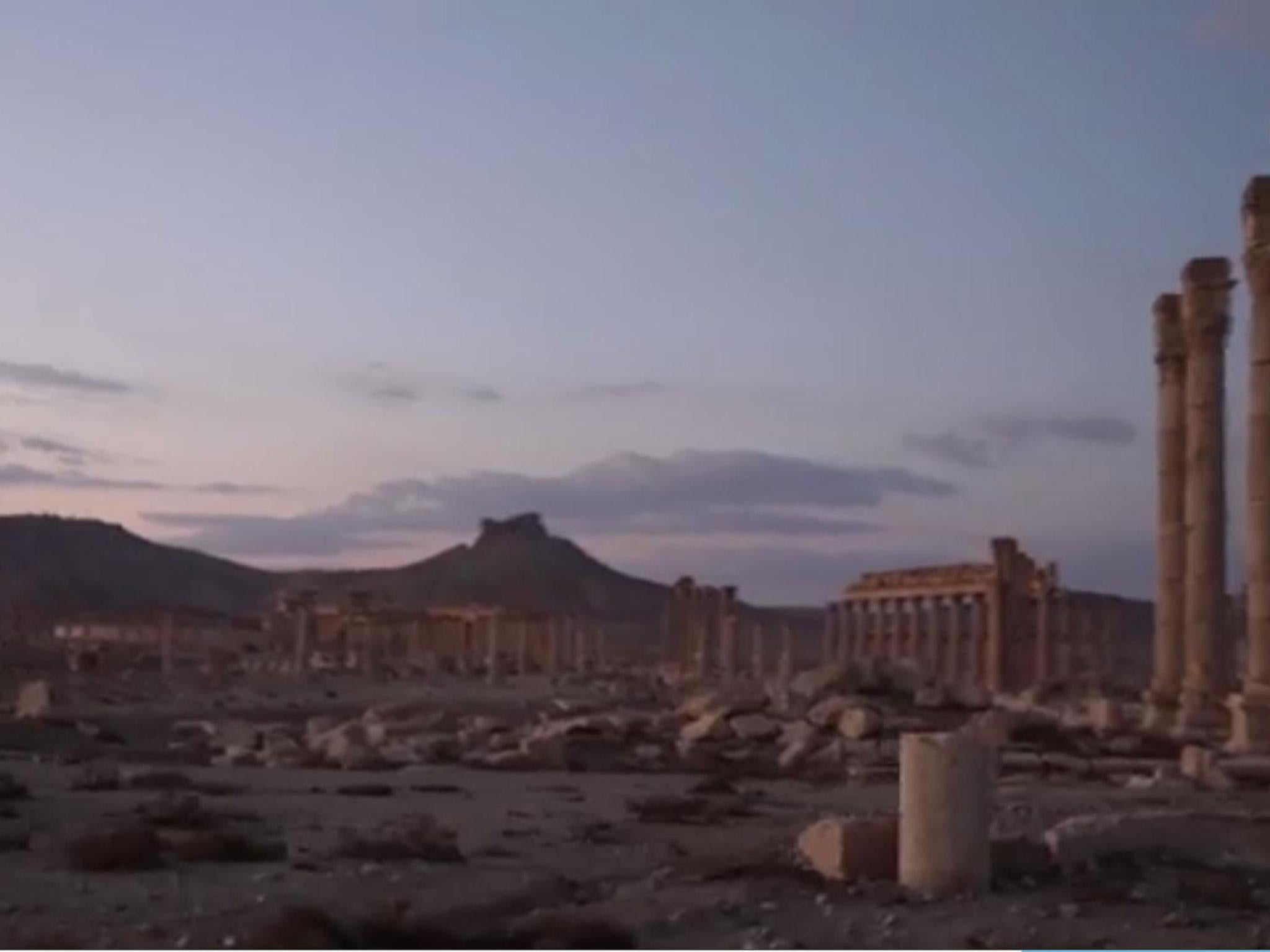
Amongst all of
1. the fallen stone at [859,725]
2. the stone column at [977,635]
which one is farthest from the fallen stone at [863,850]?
the stone column at [977,635]

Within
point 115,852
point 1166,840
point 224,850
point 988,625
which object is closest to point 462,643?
point 988,625

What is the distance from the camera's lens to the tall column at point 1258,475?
2536 cm

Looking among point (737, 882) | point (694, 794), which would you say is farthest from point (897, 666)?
point (737, 882)

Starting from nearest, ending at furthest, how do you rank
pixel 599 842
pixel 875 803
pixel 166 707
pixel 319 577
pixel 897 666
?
1. pixel 599 842
2. pixel 875 803
3. pixel 897 666
4. pixel 166 707
5. pixel 319 577

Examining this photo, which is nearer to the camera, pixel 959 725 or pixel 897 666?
pixel 959 725

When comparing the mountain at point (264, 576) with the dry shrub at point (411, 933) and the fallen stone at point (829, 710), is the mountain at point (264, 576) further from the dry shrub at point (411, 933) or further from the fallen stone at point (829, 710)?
the dry shrub at point (411, 933)

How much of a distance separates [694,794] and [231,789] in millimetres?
4455

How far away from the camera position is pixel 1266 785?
72.6ft

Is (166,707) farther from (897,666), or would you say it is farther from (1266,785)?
(1266,785)

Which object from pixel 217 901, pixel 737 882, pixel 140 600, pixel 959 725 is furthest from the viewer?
pixel 140 600

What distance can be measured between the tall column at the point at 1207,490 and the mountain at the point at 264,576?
93.6m

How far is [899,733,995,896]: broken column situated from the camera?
12273 millimetres

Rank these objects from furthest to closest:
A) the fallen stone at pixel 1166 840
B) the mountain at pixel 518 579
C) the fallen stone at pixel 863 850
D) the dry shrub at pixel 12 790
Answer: the mountain at pixel 518 579
the dry shrub at pixel 12 790
the fallen stone at pixel 1166 840
the fallen stone at pixel 863 850

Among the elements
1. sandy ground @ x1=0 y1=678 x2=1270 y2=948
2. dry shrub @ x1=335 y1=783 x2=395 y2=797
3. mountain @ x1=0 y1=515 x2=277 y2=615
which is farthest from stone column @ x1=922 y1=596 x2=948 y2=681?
mountain @ x1=0 y1=515 x2=277 y2=615
